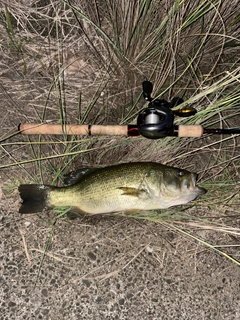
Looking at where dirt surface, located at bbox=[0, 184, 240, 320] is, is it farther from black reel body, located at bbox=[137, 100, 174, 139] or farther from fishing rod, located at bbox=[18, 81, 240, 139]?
black reel body, located at bbox=[137, 100, 174, 139]

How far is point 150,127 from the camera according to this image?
2.40 metres

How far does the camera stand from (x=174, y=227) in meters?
2.79

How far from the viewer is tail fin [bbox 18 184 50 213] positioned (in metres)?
2.60

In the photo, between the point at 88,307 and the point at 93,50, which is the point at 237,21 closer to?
the point at 93,50

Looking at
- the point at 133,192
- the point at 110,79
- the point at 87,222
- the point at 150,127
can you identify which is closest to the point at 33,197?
the point at 87,222

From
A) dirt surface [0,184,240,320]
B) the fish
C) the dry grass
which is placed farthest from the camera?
the dry grass

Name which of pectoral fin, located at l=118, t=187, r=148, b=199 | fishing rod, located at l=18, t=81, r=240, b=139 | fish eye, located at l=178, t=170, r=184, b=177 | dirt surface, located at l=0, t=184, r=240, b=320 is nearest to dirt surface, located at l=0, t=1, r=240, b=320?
dirt surface, located at l=0, t=184, r=240, b=320

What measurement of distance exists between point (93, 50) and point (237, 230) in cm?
192

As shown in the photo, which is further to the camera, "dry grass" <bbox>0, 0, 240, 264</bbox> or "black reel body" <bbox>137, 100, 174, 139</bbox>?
"dry grass" <bbox>0, 0, 240, 264</bbox>

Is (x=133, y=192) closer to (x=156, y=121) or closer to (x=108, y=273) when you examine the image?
(x=156, y=121)

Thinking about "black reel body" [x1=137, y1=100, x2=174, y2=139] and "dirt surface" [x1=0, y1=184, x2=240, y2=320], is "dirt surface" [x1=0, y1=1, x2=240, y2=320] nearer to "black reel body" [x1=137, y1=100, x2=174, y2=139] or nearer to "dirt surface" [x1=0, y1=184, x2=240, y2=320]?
"dirt surface" [x1=0, y1=184, x2=240, y2=320]

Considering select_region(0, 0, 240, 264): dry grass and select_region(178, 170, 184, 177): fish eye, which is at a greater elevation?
select_region(0, 0, 240, 264): dry grass

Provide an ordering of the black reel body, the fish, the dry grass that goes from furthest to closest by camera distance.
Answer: the dry grass < the fish < the black reel body

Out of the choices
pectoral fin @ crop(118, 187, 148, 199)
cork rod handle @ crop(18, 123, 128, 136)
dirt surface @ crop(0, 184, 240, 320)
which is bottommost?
dirt surface @ crop(0, 184, 240, 320)
